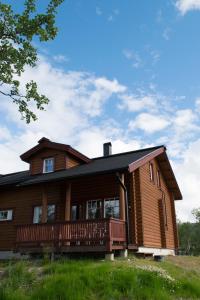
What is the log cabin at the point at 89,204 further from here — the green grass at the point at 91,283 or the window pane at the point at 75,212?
the green grass at the point at 91,283

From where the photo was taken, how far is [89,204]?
18047 mm

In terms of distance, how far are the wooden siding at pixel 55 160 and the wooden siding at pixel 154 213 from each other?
4410 mm

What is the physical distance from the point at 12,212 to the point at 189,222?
58.0 meters

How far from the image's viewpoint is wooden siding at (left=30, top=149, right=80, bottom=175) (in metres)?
19.8

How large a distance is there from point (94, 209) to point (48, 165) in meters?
4.54

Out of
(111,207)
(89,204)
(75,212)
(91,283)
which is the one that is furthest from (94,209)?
(91,283)

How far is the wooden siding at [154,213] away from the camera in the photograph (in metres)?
17.4

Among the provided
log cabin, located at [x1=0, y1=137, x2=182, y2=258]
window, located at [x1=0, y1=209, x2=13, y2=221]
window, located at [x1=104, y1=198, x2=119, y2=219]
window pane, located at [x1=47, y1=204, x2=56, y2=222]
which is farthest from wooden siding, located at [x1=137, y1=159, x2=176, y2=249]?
window, located at [x1=0, y1=209, x2=13, y2=221]

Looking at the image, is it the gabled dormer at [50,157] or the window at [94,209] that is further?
the gabled dormer at [50,157]

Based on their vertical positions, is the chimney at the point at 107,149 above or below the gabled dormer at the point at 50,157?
above

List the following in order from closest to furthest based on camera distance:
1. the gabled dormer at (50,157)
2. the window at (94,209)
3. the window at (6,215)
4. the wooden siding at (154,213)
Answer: the wooden siding at (154,213) → the window at (94,209) → the gabled dormer at (50,157) → the window at (6,215)

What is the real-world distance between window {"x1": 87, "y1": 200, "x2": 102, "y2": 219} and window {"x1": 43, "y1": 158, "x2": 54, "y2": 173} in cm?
365

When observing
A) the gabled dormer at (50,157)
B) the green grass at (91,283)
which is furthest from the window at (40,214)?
the green grass at (91,283)

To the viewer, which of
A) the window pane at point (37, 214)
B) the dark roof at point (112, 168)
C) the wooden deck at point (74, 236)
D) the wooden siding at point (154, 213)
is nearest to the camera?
the wooden deck at point (74, 236)
